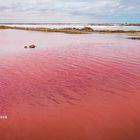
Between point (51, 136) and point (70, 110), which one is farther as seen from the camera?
point (70, 110)

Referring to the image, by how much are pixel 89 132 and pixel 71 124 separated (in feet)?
2.54

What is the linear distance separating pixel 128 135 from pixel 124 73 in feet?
25.9

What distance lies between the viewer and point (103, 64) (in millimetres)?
17844

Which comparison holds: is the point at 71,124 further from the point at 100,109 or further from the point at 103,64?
the point at 103,64

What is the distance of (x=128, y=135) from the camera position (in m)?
7.28

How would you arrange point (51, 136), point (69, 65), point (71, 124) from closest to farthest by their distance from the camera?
point (51, 136), point (71, 124), point (69, 65)

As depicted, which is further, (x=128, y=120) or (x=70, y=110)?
(x=70, y=110)

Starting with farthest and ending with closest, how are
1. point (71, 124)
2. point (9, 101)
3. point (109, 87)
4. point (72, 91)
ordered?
point (109, 87) → point (72, 91) → point (9, 101) → point (71, 124)

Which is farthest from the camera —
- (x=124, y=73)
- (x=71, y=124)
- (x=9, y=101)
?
(x=124, y=73)

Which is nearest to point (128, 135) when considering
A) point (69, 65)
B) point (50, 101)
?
point (50, 101)

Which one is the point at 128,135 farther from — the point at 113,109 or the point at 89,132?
the point at 113,109

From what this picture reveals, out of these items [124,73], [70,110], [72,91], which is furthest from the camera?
[124,73]

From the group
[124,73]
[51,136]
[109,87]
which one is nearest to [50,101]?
[51,136]

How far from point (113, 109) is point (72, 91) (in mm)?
2462
